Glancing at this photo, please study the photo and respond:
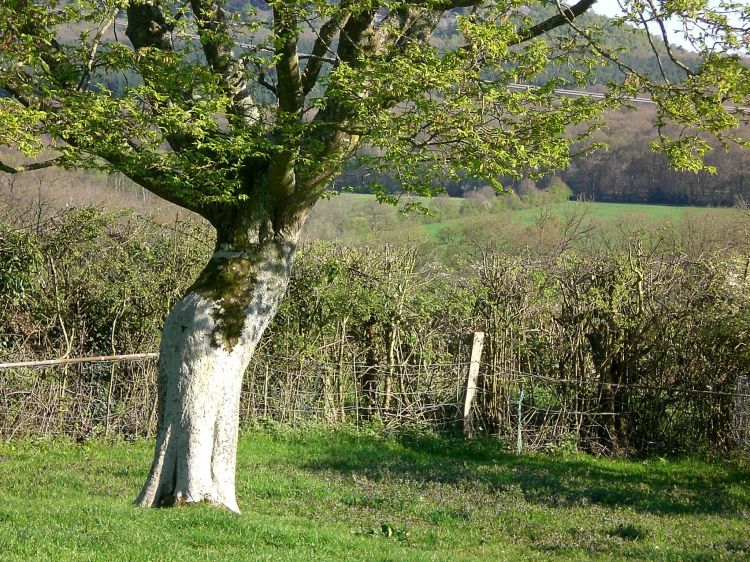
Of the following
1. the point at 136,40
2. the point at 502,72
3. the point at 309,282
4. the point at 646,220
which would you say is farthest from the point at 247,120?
the point at 646,220

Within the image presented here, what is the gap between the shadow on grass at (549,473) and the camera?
35.9ft

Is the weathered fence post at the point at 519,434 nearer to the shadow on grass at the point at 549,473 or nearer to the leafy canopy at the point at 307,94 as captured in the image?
the shadow on grass at the point at 549,473

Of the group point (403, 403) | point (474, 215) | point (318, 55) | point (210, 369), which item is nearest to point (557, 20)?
point (318, 55)

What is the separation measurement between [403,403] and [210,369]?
23.1 feet

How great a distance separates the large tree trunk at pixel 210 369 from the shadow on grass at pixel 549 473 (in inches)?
147

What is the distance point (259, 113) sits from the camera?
888cm

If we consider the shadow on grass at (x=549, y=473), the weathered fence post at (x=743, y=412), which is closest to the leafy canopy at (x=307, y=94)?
the shadow on grass at (x=549, y=473)

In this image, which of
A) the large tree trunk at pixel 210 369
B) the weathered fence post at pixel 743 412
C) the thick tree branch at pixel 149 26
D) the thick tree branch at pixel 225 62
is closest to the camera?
the thick tree branch at pixel 225 62

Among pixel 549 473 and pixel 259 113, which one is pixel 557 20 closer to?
pixel 259 113

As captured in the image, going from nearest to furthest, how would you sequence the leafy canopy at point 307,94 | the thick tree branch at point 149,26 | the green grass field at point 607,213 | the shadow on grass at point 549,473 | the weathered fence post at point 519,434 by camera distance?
1. the leafy canopy at point 307,94
2. the thick tree branch at point 149,26
3. the shadow on grass at point 549,473
4. the weathered fence post at point 519,434
5. the green grass field at point 607,213

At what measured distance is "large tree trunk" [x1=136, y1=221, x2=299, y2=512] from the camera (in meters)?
8.64

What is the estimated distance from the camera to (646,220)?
1501 inches

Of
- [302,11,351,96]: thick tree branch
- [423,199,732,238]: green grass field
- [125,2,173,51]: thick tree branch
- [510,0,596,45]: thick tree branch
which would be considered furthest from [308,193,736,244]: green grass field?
[125,2,173,51]: thick tree branch

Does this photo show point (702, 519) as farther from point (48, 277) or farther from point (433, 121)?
point (48, 277)
